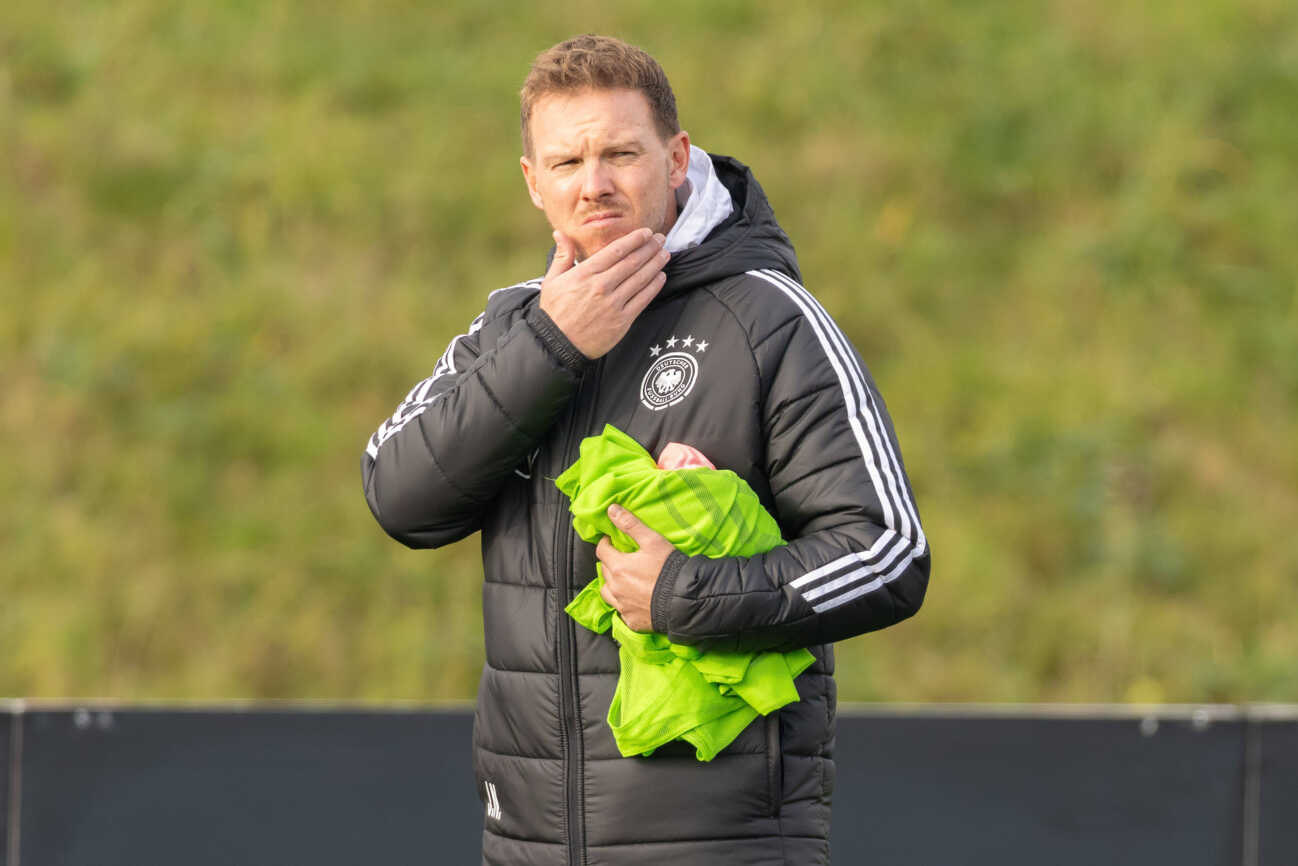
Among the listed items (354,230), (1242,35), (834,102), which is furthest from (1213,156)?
(354,230)

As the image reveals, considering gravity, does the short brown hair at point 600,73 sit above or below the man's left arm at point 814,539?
above

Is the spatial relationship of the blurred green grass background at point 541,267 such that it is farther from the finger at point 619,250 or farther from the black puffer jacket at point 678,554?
the finger at point 619,250

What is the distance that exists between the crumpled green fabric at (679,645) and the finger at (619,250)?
226mm

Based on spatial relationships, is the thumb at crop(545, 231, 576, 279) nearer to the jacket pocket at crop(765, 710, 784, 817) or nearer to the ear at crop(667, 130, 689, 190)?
the ear at crop(667, 130, 689, 190)

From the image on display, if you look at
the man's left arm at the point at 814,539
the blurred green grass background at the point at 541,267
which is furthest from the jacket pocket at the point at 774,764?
the blurred green grass background at the point at 541,267

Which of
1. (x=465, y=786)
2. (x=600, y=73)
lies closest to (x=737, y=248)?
(x=600, y=73)

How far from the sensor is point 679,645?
2.03 m

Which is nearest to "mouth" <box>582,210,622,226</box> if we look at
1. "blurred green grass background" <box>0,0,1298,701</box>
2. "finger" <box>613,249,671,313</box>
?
"finger" <box>613,249,671,313</box>

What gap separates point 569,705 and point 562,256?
2.07ft

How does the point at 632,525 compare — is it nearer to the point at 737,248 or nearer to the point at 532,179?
the point at 737,248

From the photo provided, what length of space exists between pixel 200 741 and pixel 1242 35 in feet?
27.8

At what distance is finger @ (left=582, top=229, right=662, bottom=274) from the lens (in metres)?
2.11

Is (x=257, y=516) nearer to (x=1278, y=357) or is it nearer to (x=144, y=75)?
(x=144, y=75)

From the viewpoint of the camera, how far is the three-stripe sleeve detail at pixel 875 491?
6.54 ft
